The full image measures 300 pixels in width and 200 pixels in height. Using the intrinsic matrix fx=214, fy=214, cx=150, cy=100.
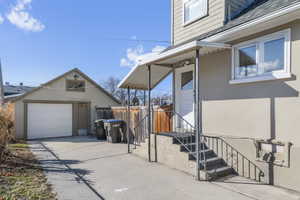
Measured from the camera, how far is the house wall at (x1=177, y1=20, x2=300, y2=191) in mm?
4254

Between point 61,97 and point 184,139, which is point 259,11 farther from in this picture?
point 61,97

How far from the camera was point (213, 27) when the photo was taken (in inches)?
271

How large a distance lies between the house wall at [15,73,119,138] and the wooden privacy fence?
1031 mm

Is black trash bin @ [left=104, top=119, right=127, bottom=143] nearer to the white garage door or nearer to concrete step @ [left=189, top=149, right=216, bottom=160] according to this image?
the white garage door

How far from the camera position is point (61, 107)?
14.9 metres

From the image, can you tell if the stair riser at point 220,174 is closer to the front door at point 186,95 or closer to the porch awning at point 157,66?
the front door at point 186,95

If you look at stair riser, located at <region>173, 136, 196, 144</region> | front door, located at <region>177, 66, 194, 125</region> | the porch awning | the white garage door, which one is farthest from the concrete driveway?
A: the white garage door

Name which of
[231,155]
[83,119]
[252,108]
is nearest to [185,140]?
[231,155]

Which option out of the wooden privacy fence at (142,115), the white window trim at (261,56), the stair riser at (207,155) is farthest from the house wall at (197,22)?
the stair riser at (207,155)

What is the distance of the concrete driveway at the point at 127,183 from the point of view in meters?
4.09

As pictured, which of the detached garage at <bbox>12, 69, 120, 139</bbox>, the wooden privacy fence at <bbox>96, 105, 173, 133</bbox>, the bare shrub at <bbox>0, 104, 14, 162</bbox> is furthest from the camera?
the detached garage at <bbox>12, 69, 120, 139</bbox>

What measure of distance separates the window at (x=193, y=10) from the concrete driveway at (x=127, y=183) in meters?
5.17

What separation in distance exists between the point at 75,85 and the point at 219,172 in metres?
12.9

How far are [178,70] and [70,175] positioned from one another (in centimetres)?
484
